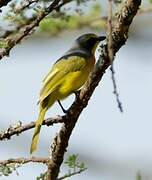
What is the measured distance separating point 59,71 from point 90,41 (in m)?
0.84

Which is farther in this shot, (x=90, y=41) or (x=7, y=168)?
(x=90, y=41)

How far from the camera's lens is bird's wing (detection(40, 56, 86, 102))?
15.8 feet

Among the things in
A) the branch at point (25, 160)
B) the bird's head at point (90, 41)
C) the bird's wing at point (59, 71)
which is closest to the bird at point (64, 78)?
the bird's wing at point (59, 71)

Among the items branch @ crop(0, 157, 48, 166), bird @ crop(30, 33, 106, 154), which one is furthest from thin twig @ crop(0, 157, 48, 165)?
bird @ crop(30, 33, 106, 154)

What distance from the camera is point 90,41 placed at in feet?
18.7

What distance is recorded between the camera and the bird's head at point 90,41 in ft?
18.3

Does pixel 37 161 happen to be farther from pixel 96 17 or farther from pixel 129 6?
pixel 96 17

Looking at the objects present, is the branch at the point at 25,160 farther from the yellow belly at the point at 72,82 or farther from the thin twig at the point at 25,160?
the yellow belly at the point at 72,82

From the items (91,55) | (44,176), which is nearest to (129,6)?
(44,176)

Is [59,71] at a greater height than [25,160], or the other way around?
[59,71]

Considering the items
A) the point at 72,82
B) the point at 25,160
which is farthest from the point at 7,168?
the point at 72,82

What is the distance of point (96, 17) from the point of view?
535 centimetres

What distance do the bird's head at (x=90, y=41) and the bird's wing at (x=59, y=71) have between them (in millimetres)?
556

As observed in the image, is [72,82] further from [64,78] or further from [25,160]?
[25,160]
